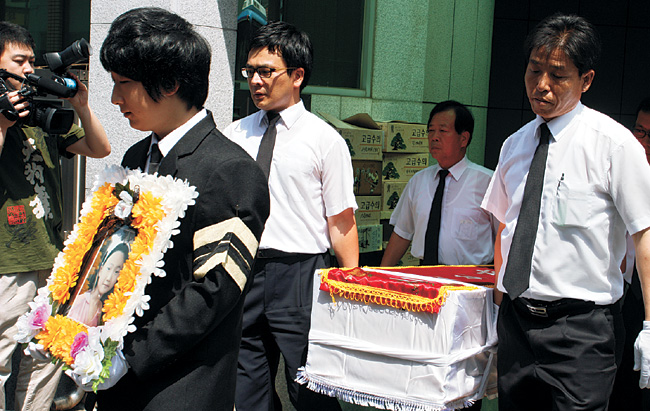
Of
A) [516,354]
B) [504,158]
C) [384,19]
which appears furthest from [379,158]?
[516,354]

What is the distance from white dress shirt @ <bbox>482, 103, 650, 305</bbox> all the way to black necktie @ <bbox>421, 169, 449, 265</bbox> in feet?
4.25

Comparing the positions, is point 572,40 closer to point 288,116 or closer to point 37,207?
point 288,116

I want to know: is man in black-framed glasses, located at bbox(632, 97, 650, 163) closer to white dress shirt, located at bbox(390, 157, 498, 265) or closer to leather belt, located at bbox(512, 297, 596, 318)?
white dress shirt, located at bbox(390, 157, 498, 265)

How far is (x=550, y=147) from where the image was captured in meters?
2.85

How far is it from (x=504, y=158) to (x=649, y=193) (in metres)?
0.69

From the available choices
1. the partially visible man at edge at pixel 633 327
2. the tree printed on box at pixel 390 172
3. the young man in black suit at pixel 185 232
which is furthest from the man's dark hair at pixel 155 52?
the tree printed on box at pixel 390 172

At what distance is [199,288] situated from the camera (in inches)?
73.4

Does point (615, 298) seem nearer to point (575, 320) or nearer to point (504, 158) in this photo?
point (575, 320)

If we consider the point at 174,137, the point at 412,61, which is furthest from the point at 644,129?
the point at 174,137

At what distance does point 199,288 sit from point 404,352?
4.25 feet

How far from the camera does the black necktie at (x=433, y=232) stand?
4.08 metres

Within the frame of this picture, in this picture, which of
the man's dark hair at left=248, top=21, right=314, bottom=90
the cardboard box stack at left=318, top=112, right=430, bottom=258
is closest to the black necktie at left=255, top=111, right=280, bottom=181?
the man's dark hair at left=248, top=21, right=314, bottom=90

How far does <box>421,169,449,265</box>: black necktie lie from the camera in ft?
13.4

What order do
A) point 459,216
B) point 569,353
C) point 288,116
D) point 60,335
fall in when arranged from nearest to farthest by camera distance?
point 60,335
point 569,353
point 288,116
point 459,216
